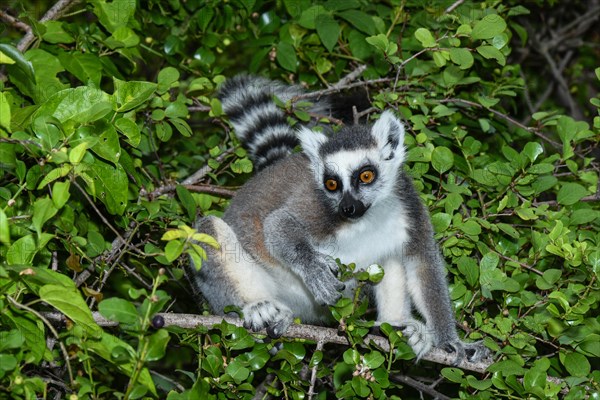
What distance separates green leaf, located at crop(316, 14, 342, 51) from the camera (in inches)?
208

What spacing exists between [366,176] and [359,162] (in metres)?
0.10

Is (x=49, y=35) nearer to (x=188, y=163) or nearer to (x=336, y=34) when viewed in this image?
(x=188, y=163)

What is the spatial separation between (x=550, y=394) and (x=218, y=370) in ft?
5.24

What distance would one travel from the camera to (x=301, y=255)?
473cm

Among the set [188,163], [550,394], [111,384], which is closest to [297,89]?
[188,163]

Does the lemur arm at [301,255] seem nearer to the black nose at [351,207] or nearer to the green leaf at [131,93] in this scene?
the black nose at [351,207]

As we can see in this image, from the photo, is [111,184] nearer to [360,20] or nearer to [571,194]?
[360,20]

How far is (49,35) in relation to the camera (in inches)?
181

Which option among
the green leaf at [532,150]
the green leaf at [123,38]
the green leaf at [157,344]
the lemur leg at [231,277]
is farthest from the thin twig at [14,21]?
the green leaf at [532,150]

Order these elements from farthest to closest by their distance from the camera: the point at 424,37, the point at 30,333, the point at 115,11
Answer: the point at 115,11 < the point at 424,37 < the point at 30,333

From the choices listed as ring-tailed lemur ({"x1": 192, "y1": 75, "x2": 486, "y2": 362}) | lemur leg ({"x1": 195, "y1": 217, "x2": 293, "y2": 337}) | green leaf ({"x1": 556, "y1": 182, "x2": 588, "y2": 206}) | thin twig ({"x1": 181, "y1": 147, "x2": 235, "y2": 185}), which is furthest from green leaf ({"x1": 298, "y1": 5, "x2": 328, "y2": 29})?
green leaf ({"x1": 556, "y1": 182, "x2": 588, "y2": 206})

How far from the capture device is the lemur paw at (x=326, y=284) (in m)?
4.52

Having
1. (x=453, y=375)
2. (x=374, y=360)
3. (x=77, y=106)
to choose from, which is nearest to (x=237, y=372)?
(x=374, y=360)

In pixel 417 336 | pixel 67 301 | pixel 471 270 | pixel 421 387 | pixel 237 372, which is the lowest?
pixel 417 336
